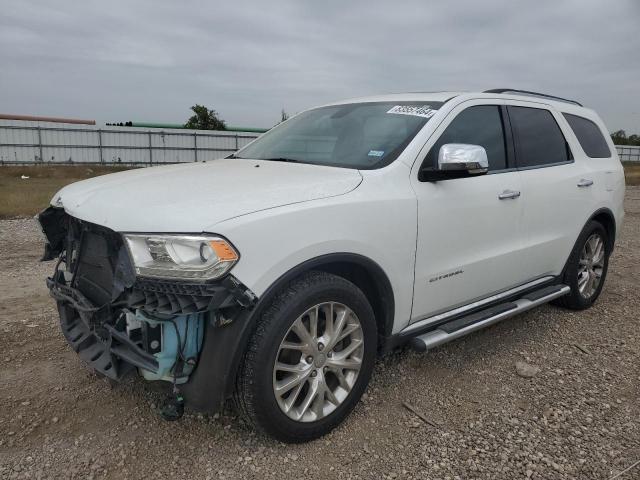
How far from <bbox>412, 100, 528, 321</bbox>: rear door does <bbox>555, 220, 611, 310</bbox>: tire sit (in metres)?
0.82

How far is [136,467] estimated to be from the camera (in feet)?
8.02

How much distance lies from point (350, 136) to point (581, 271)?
8.69ft

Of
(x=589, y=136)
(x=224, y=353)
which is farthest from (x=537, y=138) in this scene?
(x=224, y=353)

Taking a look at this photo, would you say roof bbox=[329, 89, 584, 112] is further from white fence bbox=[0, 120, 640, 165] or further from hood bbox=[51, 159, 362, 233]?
white fence bbox=[0, 120, 640, 165]

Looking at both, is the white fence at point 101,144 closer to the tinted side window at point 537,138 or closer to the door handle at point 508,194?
the tinted side window at point 537,138

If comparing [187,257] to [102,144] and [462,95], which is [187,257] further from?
[102,144]

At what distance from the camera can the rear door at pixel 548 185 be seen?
12.4 ft

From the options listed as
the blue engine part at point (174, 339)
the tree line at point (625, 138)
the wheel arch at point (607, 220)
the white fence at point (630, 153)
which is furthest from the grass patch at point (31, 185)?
the tree line at point (625, 138)

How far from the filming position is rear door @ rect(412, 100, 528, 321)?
9.77 ft

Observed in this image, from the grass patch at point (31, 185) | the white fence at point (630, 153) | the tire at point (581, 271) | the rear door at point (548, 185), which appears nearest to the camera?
the rear door at point (548, 185)

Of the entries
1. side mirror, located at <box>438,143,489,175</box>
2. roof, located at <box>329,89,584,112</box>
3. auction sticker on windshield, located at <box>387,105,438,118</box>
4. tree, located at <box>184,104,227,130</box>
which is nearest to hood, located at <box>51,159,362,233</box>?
side mirror, located at <box>438,143,489,175</box>

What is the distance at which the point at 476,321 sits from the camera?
3.30 metres

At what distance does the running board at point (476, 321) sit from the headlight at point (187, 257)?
54.6 inches

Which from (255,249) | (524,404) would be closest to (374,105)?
(255,249)
